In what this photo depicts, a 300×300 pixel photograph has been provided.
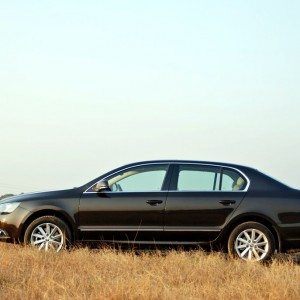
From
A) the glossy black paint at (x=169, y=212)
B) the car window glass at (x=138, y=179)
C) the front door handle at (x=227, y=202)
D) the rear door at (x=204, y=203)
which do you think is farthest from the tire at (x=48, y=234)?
the front door handle at (x=227, y=202)

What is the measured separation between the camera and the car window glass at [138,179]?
33.7 ft

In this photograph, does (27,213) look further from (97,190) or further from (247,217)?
(247,217)

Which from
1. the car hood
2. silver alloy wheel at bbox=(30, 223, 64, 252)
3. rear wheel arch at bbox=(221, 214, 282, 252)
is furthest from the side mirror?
rear wheel arch at bbox=(221, 214, 282, 252)

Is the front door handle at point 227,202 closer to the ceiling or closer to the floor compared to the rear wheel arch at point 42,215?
closer to the ceiling

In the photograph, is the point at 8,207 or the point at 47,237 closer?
the point at 47,237

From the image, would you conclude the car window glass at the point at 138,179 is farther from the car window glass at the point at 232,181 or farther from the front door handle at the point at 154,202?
the car window glass at the point at 232,181

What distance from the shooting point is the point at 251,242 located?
32.1ft

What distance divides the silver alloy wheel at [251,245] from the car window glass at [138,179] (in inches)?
59.1

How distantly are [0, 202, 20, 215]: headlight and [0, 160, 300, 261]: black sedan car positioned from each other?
0.06 feet

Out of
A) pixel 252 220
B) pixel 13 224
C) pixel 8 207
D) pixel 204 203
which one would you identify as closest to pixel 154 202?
pixel 204 203

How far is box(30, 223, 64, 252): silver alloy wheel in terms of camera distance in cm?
1007

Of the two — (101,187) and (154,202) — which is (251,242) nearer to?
(154,202)

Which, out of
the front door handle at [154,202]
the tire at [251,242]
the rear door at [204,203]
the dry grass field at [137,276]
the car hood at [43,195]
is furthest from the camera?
the car hood at [43,195]

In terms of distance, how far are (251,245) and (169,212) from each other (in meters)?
1.29
